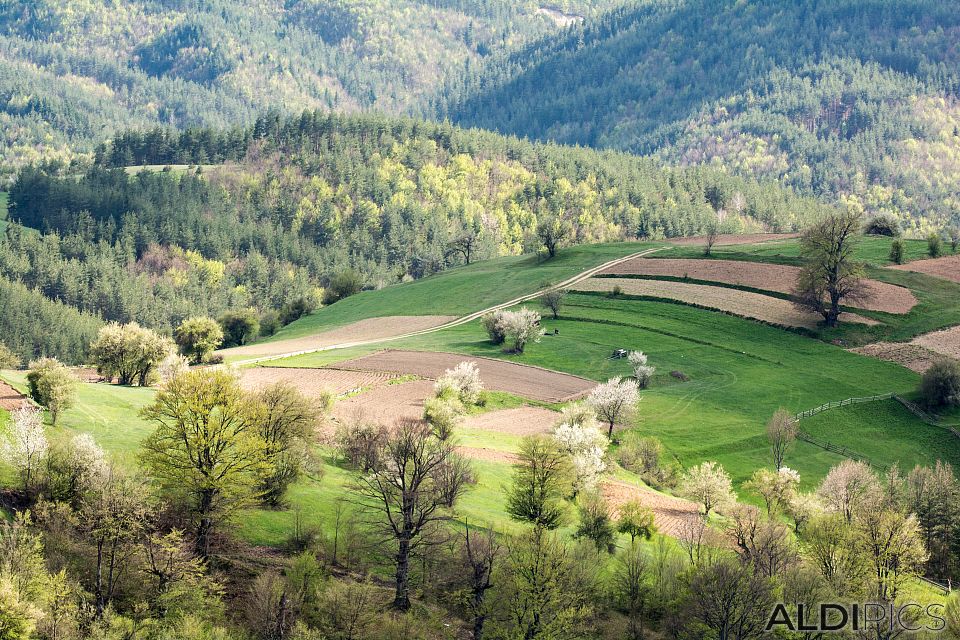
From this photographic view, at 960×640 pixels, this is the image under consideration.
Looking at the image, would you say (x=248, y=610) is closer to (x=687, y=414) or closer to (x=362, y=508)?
(x=362, y=508)

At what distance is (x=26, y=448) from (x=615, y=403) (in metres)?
57.3

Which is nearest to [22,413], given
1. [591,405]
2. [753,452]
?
[591,405]

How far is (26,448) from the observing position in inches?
1977

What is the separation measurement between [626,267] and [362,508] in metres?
112

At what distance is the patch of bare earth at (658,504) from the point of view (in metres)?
66.8

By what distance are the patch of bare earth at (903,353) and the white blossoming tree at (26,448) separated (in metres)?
97.8

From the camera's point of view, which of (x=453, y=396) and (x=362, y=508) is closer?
(x=362, y=508)

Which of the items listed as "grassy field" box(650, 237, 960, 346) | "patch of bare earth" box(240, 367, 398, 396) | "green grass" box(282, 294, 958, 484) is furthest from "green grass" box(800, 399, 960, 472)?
"patch of bare earth" box(240, 367, 398, 396)

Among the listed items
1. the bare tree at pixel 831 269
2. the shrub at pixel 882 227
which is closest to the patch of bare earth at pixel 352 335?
the bare tree at pixel 831 269

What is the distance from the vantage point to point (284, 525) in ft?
180

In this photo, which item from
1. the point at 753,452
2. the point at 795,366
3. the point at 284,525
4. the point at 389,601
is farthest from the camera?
the point at 795,366

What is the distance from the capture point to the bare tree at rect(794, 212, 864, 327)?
123m

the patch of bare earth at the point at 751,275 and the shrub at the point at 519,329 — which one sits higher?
the patch of bare earth at the point at 751,275

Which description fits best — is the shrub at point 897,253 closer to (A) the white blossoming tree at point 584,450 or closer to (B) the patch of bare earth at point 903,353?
(B) the patch of bare earth at point 903,353
